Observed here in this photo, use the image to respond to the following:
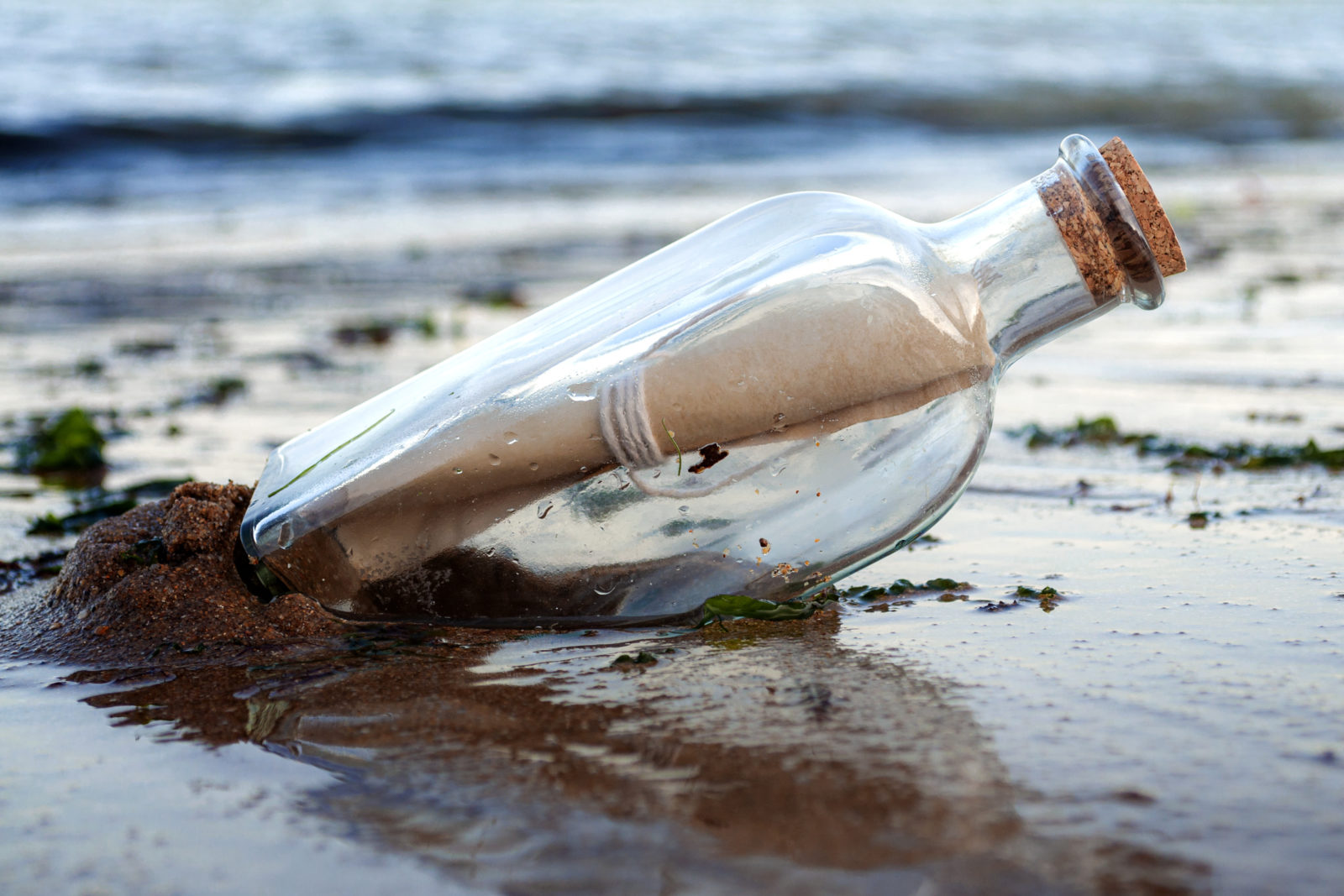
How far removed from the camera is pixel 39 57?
53.6 ft

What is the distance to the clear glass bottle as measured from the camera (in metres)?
1.37

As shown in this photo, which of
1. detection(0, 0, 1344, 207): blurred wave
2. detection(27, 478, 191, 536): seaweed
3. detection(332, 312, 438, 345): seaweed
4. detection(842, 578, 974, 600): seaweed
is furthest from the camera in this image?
detection(0, 0, 1344, 207): blurred wave

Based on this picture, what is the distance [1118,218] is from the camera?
145 cm

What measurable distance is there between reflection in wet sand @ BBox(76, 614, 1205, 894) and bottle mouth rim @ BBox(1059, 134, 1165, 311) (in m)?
0.56

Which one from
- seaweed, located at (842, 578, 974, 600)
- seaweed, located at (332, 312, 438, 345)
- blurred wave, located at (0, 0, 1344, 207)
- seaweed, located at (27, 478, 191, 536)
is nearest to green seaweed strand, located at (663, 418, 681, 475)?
seaweed, located at (842, 578, 974, 600)

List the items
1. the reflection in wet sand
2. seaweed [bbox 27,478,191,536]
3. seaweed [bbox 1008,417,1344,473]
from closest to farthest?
the reflection in wet sand
seaweed [bbox 27,478,191,536]
seaweed [bbox 1008,417,1344,473]

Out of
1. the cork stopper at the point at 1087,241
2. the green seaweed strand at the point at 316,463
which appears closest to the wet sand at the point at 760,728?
the green seaweed strand at the point at 316,463

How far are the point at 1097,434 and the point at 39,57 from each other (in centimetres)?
1727

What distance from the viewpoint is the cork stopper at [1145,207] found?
1.46 m

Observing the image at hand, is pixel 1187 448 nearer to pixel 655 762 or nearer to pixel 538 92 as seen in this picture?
pixel 655 762

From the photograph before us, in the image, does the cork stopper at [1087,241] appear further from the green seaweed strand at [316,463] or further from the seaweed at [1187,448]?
the seaweed at [1187,448]

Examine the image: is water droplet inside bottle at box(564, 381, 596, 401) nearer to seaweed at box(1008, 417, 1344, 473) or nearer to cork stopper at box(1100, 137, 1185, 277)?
cork stopper at box(1100, 137, 1185, 277)

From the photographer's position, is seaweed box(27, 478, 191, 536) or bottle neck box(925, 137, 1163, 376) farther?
seaweed box(27, 478, 191, 536)

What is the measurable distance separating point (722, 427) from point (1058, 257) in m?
0.47
